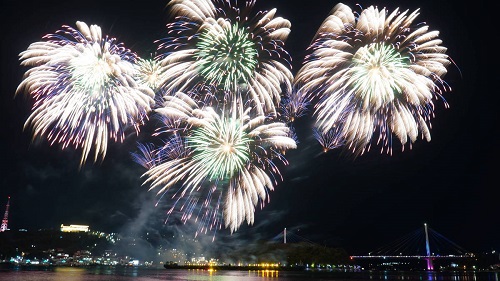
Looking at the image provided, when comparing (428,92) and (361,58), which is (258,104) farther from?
(428,92)

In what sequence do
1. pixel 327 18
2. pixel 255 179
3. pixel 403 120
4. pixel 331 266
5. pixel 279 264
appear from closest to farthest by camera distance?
pixel 327 18
pixel 403 120
pixel 255 179
pixel 331 266
pixel 279 264

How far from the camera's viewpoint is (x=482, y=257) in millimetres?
191875

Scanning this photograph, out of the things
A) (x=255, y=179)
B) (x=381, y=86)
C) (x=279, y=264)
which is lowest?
(x=279, y=264)

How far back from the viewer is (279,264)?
196875 mm

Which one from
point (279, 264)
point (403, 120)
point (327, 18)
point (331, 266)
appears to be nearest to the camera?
point (327, 18)

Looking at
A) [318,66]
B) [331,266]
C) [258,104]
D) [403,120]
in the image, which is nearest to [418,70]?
[403,120]

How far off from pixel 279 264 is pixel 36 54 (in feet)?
588

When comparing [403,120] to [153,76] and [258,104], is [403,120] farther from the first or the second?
[153,76]

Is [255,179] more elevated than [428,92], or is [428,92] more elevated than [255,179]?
[428,92]

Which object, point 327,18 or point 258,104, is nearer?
point 327,18

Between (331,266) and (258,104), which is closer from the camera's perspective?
(258,104)

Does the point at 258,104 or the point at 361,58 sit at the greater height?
the point at 361,58

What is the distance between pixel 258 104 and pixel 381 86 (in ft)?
28.1

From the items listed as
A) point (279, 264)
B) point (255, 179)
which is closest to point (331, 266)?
point (279, 264)
